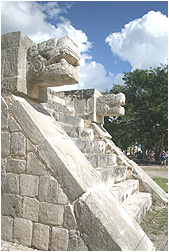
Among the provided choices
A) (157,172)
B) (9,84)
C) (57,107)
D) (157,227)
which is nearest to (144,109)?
(157,172)

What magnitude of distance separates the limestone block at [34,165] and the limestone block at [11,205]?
1.33 ft

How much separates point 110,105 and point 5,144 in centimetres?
417

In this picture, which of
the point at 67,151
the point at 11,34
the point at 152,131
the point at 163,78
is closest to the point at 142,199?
the point at 67,151

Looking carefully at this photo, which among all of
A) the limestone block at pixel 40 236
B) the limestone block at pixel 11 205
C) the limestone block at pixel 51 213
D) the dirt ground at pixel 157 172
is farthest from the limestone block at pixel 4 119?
the dirt ground at pixel 157 172

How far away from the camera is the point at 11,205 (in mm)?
2879

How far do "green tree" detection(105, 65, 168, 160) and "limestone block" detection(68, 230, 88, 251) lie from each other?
60.2 ft

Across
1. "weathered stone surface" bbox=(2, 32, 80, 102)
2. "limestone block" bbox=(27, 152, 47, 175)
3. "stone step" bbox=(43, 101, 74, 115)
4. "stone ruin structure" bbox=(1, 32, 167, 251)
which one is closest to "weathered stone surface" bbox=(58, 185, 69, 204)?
"stone ruin structure" bbox=(1, 32, 167, 251)

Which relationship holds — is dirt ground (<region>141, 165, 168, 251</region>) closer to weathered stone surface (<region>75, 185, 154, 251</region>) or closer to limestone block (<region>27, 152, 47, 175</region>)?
weathered stone surface (<region>75, 185, 154, 251</region>)

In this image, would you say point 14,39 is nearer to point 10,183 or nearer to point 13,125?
point 13,125

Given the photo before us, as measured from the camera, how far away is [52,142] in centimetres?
282

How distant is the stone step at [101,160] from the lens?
4.49 metres

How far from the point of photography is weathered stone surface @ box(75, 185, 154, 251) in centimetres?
227

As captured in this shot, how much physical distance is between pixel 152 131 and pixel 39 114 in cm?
1831

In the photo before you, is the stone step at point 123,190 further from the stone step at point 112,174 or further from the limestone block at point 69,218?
the limestone block at point 69,218
